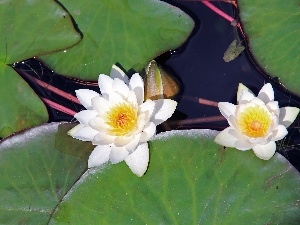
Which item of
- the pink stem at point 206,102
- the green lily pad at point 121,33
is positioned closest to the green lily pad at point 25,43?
the green lily pad at point 121,33

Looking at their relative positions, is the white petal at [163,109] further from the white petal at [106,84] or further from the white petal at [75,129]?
the white petal at [75,129]

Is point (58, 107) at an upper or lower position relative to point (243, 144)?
lower

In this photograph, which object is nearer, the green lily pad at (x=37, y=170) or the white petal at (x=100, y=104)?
the white petal at (x=100, y=104)

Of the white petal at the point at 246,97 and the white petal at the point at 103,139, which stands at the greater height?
the white petal at the point at 246,97

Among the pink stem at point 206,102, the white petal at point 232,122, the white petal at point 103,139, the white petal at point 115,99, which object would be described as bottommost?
the pink stem at point 206,102

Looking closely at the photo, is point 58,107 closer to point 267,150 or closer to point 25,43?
point 25,43

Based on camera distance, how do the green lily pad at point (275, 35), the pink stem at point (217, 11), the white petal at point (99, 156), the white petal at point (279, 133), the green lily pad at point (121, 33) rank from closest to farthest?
the white petal at point (279, 133), the white petal at point (99, 156), the green lily pad at point (275, 35), the green lily pad at point (121, 33), the pink stem at point (217, 11)

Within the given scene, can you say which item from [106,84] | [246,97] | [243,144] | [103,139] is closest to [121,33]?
[106,84]
